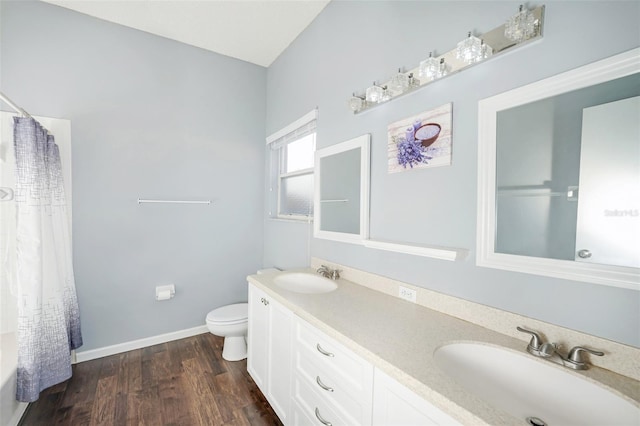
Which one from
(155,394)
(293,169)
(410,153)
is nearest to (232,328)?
(155,394)

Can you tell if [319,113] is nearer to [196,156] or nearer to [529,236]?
[196,156]

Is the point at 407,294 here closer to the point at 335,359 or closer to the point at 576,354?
the point at 335,359

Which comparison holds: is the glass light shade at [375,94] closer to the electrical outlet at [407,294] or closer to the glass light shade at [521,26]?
the glass light shade at [521,26]

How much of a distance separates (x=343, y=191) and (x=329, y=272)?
1.96 feet

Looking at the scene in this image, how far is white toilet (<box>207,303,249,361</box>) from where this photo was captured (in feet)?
6.97

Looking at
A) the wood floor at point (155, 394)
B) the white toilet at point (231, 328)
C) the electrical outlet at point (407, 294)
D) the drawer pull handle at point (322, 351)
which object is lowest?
the wood floor at point (155, 394)

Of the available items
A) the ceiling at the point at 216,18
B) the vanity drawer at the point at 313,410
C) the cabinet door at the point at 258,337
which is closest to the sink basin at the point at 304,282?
the cabinet door at the point at 258,337

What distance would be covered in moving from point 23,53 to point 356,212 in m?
2.73

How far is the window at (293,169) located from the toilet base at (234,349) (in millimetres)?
1192

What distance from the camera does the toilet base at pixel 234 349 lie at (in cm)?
225

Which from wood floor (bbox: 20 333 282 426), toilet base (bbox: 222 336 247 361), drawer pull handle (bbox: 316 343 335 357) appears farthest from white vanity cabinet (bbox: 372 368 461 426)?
toilet base (bbox: 222 336 247 361)

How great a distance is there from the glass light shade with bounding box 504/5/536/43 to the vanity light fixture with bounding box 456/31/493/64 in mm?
85

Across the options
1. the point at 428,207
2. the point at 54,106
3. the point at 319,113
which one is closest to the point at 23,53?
the point at 54,106

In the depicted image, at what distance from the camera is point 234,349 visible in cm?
226
